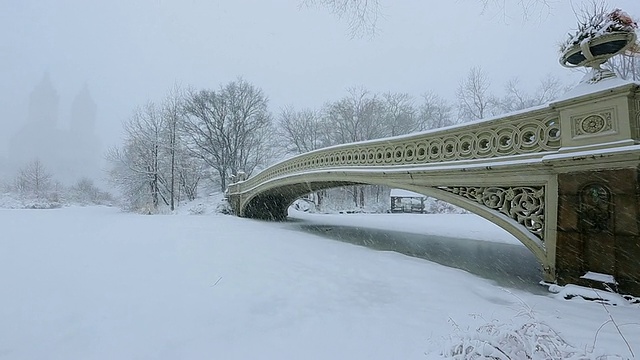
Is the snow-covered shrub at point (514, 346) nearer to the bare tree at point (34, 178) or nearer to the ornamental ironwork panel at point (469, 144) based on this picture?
the ornamental ironwork panel at point (469, 144)

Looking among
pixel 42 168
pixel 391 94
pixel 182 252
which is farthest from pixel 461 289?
pixel 42 168

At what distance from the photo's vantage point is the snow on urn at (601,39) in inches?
155

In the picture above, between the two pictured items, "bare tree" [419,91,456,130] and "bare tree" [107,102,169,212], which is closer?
"bare tree" [107,102,169,212]

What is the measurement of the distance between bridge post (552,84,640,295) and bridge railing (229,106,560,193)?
33cm

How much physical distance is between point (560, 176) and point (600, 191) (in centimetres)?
48

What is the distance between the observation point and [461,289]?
399 cm

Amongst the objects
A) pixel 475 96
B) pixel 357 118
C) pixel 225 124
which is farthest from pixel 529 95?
pixel 225 124

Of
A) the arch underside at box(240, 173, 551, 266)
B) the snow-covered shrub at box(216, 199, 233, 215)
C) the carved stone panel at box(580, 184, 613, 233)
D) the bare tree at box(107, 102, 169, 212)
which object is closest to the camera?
the carved stone panel at box(580, 184, 613, 233)

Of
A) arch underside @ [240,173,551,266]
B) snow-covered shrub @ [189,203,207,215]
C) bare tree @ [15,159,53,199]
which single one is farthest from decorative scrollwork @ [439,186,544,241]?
bare tree @ [15,159,53,199]

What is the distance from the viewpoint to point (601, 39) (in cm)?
400

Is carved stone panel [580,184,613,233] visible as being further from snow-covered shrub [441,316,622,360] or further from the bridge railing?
snow-covered shrub [441,316,622,360]

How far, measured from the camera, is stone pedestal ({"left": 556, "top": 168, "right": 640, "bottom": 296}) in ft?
11.9

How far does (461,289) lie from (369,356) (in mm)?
2256

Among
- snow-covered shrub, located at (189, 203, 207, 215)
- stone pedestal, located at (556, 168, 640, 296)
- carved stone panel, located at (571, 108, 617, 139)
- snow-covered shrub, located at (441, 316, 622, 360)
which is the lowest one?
snow-covered shrub, located at (189, 203, 207, 215)
